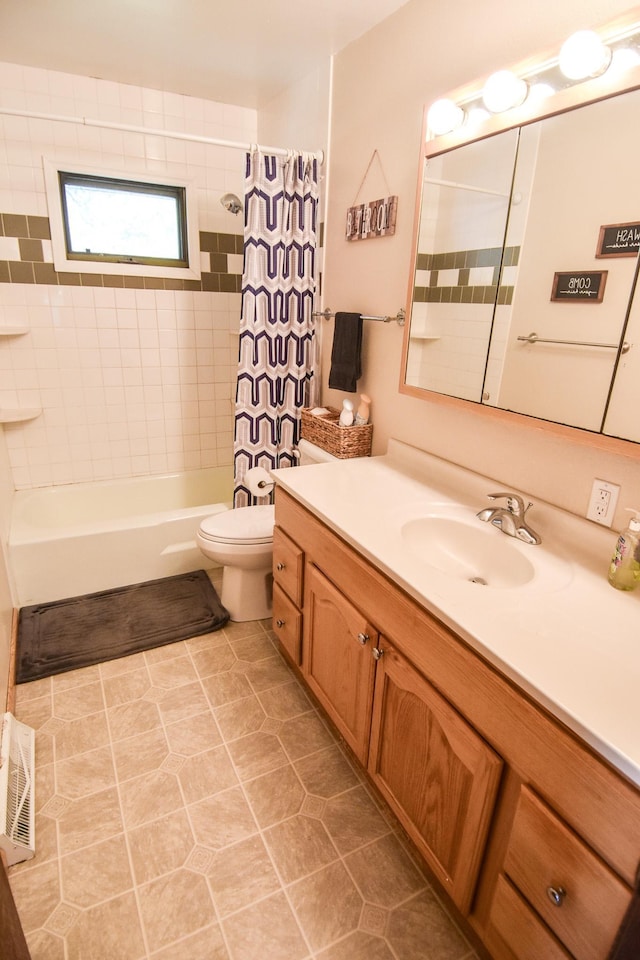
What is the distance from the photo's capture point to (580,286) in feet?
4.00

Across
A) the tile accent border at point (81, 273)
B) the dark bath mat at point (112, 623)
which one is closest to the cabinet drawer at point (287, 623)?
the dark bath mat at point (112, 623)

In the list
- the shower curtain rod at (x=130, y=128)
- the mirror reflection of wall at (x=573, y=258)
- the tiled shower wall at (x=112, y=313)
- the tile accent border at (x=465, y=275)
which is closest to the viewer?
the mirror reflection of wall at (x=573, y=258)

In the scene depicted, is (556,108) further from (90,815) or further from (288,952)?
(90,815)

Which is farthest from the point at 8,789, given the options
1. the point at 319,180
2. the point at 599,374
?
the point at 319,180

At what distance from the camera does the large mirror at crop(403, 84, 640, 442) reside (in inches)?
44.5

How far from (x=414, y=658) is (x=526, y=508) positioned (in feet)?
1.74

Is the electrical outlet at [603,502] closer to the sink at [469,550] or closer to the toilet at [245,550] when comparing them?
the sink at [469,550]

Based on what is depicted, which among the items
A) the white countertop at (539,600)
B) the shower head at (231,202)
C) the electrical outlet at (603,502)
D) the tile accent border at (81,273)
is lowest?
the white countertop at (539,600)

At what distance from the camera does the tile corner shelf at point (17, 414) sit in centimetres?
256

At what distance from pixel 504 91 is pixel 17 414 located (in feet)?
8.34

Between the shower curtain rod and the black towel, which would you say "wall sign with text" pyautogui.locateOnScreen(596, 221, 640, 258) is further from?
the shower curtain rod

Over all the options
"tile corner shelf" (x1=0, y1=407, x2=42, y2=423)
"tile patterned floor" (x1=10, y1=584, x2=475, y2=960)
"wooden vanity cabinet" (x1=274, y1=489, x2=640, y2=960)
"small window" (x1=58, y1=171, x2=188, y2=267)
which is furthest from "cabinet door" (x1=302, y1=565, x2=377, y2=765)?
"small window" (x1=58, y1=171, x2=188, y2=267)

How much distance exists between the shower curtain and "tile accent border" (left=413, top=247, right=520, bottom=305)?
0.76 meters

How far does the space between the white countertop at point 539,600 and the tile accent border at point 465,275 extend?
1.79ft
